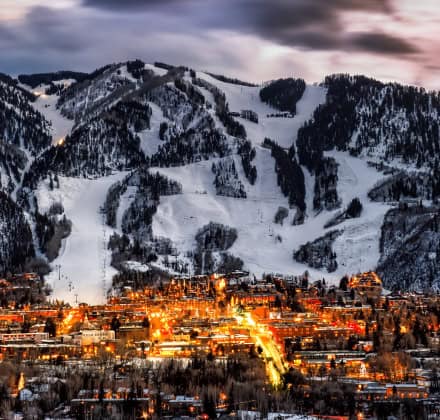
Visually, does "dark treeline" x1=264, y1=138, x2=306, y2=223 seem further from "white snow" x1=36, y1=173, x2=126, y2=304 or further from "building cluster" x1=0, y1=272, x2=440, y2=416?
"building cluster" x1=0, y1=272, x2=440, y2=416

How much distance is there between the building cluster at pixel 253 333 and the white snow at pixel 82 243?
5607 mm

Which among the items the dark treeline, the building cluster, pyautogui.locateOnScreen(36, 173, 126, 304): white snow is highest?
the dark treeline

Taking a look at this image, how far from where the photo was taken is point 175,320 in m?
107

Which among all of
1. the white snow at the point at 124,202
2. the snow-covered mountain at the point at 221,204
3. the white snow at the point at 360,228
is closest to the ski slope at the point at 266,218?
the white snow at the point at 360,228

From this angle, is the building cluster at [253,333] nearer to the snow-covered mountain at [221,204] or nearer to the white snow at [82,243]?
the white snow at [82,243]

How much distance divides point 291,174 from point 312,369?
362ft

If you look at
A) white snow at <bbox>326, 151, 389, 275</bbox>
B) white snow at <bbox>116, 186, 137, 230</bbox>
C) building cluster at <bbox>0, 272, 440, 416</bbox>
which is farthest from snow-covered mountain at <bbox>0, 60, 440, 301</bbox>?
building cluster at <bbox>0, 272, 440, 416</bbox>

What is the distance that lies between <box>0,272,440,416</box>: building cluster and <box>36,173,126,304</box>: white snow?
18.4 ft

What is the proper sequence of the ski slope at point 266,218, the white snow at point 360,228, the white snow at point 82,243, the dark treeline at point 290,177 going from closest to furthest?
the white snow at point 82,243, the white snow at point 360,228, the ski slope at point 266,218, the dark treeline at point 290,177

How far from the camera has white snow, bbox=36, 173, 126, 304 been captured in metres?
129

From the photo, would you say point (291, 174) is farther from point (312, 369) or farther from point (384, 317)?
point (312, 369)

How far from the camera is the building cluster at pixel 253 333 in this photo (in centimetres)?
7281

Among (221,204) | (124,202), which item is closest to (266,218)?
(221,204)

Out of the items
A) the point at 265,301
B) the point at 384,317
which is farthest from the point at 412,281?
the point at 384,317
